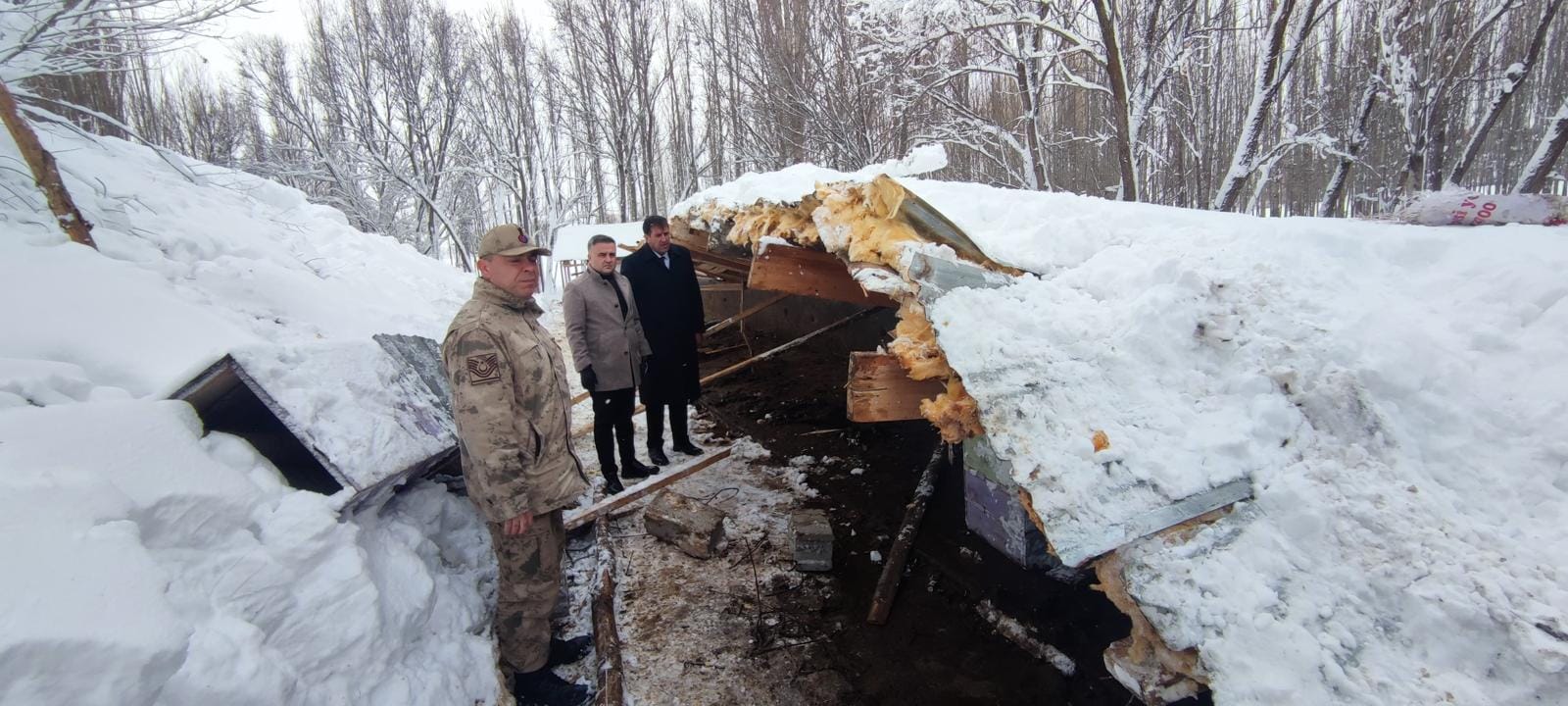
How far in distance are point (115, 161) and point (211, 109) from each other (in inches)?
718

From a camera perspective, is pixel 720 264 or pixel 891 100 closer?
pixel 720 264

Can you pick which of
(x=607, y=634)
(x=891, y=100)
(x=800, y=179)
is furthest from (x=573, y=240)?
(x=607, y=634)

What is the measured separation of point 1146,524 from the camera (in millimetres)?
1950

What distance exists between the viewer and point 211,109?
62.4ft

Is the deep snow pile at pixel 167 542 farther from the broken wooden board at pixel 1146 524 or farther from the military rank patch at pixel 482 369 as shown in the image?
the broken wooden board at pixel 1146 524

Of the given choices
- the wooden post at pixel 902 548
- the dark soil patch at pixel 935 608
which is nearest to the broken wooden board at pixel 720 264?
the dark soil patch at pixel 935 608

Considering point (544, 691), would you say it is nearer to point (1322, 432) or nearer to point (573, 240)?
point (1322, 432)

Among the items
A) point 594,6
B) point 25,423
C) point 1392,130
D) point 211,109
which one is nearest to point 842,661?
point 25,423

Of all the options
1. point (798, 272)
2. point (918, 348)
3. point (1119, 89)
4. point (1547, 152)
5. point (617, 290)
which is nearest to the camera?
point (918, 348)

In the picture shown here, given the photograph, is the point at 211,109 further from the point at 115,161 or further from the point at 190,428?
the point at 190,428

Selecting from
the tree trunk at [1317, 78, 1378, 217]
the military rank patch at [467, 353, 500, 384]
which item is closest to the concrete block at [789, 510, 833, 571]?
the military rank patch at [467, 353, 500, 384]

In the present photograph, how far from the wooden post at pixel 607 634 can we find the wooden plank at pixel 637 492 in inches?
9.6

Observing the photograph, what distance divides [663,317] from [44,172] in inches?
152

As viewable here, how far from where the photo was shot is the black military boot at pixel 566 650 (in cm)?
304
